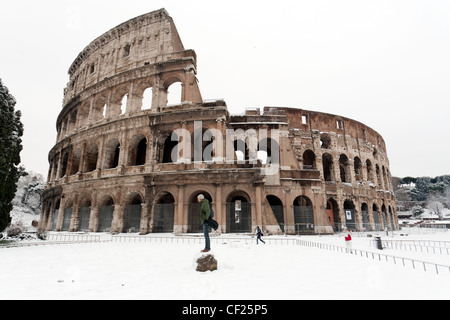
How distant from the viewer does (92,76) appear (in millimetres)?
24188

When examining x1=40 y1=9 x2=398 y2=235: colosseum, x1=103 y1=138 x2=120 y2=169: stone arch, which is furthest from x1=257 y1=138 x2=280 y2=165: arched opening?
x1=103 y1=138 x2=120 y2=169: stone arch

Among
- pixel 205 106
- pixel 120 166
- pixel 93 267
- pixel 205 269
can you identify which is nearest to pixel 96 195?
pixel 120 166

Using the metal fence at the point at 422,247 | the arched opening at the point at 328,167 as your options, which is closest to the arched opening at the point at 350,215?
the arched opening at the point at 328,167

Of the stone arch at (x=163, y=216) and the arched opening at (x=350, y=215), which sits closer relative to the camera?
the stone arch at (x=163, y=216)

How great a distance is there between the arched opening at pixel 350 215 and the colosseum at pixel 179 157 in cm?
10

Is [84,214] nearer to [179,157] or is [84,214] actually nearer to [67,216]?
[67,216]

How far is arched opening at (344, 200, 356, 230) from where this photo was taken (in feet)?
72.0

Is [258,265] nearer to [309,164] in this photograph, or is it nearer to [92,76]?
[309,164]

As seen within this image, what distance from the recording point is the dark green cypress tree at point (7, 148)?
11.2 metres

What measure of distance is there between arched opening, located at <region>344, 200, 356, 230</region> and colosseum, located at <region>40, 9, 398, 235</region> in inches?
3.9

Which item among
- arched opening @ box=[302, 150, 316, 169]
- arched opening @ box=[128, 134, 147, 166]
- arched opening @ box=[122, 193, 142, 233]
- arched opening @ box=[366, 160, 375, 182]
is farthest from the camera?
arched opening @ box=[366, 160, 375, 182]

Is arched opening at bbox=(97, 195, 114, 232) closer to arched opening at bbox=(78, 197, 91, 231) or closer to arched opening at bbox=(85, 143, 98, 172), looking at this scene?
arched opening at bbox=(78, 197, 91, 231)

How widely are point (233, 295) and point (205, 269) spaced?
173 centimetres

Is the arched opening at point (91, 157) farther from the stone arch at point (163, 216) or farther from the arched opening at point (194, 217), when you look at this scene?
the arched opening at point (194, 217)
